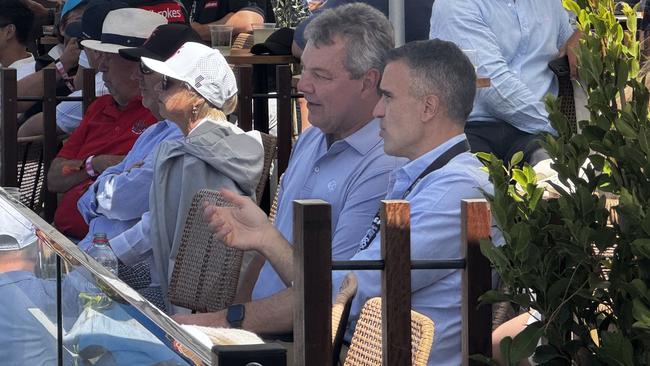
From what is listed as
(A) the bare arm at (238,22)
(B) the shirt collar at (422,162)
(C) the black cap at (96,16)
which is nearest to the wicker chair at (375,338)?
(B) the shirt collar at (422,162)

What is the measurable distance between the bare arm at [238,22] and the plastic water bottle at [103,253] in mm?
3590

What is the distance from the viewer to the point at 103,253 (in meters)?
4.80

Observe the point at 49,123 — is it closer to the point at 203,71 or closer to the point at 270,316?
the point at 203,71

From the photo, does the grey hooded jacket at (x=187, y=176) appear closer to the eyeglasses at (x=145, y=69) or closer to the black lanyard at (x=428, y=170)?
the eyeglasses at (x=145, y=69)

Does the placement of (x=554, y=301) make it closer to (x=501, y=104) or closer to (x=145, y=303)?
(x=145, y=303)

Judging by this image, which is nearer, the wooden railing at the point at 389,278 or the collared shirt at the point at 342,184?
the wooden railing at the point at 389,278

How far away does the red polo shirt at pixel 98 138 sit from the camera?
5.73 m

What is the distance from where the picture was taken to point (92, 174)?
577 cm

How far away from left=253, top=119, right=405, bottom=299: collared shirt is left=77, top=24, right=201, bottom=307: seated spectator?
2.93 feet

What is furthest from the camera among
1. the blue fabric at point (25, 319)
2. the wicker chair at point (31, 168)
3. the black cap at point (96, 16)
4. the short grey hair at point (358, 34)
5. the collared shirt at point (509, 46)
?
the wicker chair at point (31, 168)

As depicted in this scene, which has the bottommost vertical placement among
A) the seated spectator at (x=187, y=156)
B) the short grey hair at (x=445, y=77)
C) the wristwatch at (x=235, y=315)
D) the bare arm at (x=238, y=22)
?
the bare arm at (x=238, y=22)

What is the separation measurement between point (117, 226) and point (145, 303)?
3.49 meters

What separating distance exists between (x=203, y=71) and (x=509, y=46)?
5.01 ft

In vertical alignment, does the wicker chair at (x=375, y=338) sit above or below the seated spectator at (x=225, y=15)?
above
